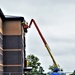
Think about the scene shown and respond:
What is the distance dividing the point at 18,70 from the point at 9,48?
545 cm

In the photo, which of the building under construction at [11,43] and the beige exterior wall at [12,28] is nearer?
the building under construction at [11,43]

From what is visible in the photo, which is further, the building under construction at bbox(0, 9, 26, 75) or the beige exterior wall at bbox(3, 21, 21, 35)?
the beige exterior wall at bbox(3, 21, 21, 35)

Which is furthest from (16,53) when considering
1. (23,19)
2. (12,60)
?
(23,19)

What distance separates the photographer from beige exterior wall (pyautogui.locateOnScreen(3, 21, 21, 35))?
8938 cm

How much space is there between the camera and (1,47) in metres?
87.1

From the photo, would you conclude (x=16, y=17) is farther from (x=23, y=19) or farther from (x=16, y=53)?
(x=16, y=53)

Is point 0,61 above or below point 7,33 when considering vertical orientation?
below

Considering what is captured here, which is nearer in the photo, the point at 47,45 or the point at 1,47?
the point at 47,45

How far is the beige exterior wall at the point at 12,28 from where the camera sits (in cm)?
8938

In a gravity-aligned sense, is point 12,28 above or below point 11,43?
above

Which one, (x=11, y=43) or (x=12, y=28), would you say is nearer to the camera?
(x=12, y=28)

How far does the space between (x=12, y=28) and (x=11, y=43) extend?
3312 mm

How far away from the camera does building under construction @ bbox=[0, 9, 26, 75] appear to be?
88938mm

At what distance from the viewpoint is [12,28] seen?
294 feet
